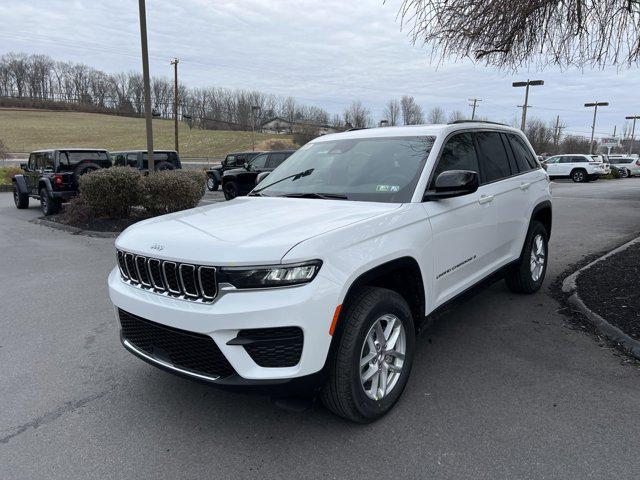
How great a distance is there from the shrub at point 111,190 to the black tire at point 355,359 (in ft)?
31.0

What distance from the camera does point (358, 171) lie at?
3.87 m

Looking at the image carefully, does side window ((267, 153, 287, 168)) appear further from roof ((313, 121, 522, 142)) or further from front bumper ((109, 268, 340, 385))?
front bumper ((109, 268, 340, 385))

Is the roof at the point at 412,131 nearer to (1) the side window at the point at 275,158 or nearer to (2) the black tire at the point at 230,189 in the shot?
(2) the black tire at the point at 230,189

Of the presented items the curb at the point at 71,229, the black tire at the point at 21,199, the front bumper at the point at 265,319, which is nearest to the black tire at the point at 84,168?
the curb at the point at 71,229

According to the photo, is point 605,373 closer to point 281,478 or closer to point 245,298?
point 281,478

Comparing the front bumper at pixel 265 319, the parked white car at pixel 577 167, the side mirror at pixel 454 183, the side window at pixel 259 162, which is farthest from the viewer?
the parked white car at pixel 577 167

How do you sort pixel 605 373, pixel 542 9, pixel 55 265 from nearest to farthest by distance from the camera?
1. pixel 605 373
2. pixel 542 9
3. pixel 55 265

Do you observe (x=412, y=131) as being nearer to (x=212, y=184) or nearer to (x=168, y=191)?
(x=168, y=191)

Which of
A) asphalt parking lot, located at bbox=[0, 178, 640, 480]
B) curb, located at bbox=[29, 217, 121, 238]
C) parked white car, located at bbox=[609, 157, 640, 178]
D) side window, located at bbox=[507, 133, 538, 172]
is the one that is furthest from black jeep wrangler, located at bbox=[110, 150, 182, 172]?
parked white car, located at bbox=[609, 157, 640, 178]

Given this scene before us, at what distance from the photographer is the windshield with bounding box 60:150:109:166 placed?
1370cm

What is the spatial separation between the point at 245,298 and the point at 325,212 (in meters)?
0.91

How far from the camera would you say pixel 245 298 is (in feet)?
8.08

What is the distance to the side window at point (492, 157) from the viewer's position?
4.46m

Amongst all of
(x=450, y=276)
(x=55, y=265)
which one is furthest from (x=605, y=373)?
(x=55, y=265)
